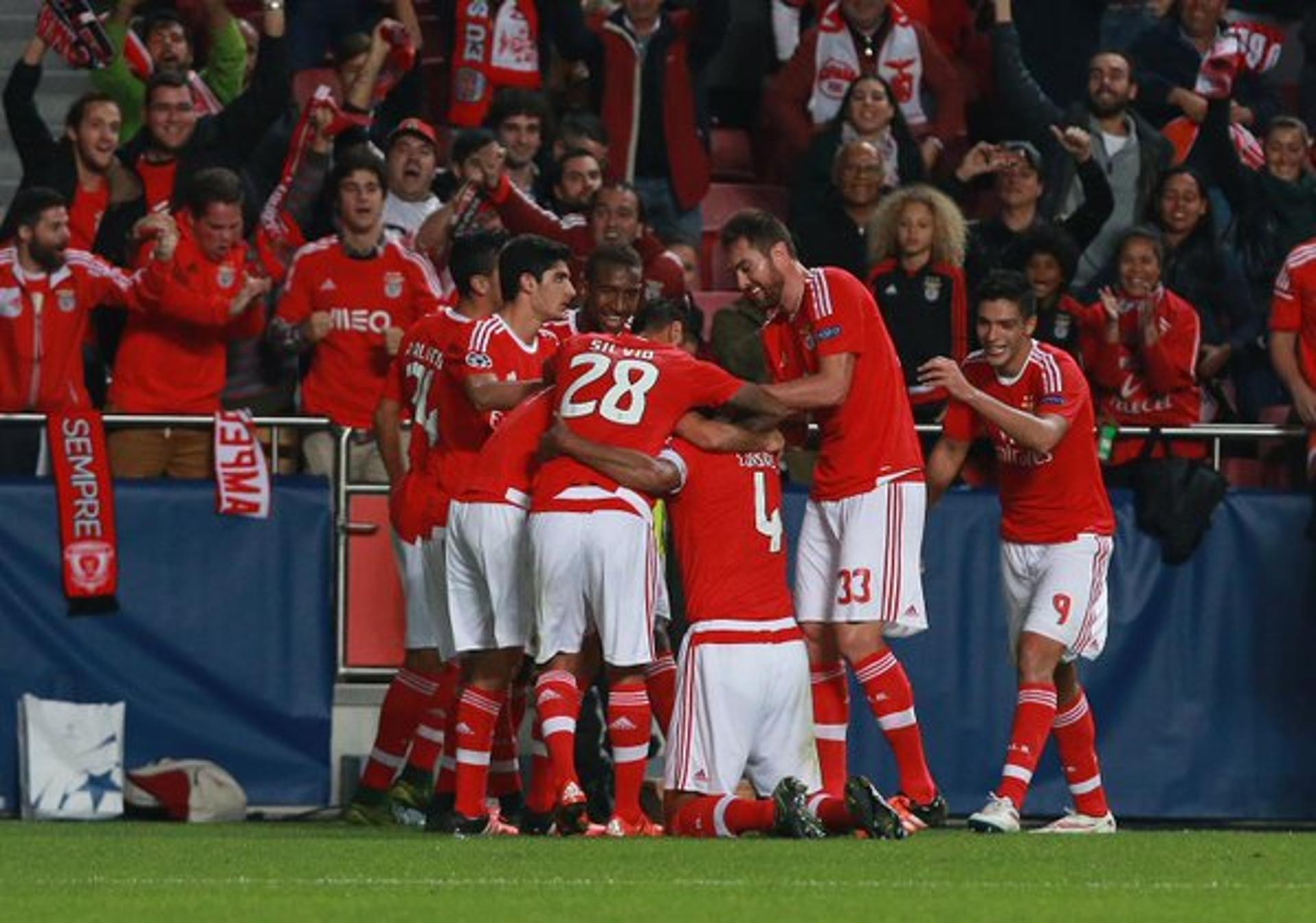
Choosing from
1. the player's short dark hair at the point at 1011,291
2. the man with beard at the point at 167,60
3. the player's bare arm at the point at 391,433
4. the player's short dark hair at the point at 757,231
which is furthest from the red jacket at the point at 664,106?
the player's short dark hair at the point at 757,231

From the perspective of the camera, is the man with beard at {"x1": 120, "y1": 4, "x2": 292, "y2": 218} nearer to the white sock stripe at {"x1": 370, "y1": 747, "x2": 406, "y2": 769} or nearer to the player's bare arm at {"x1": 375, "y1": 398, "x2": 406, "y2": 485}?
the player's bare arm at {"x1": 375, "y1": 398, "x2": 406, "y2": 485}

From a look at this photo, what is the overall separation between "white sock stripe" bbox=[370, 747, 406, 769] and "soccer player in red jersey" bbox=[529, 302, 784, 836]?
1723mm

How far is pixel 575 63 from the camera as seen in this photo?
56.0 ft

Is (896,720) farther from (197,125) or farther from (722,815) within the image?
(197,125)

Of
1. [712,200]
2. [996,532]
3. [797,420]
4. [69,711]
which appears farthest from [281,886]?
[712,200]

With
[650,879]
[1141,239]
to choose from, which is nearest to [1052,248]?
[1141,239]

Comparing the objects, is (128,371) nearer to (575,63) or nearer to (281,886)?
(575,63)

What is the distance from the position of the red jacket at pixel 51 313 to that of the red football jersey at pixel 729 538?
3.66m

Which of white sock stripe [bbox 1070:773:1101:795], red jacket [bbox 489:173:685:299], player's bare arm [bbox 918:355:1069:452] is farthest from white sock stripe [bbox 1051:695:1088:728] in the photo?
red jacket [bbox 489:173:685:299]

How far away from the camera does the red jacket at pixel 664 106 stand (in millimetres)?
16141

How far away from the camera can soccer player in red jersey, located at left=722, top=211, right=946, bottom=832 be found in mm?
11219

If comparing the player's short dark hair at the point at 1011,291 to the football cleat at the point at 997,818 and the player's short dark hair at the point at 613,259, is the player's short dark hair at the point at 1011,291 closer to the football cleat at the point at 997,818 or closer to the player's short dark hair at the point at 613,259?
the player's short dark hair at the point at 613,259

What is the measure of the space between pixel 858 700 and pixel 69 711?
3.40 metres

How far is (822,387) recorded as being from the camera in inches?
437
